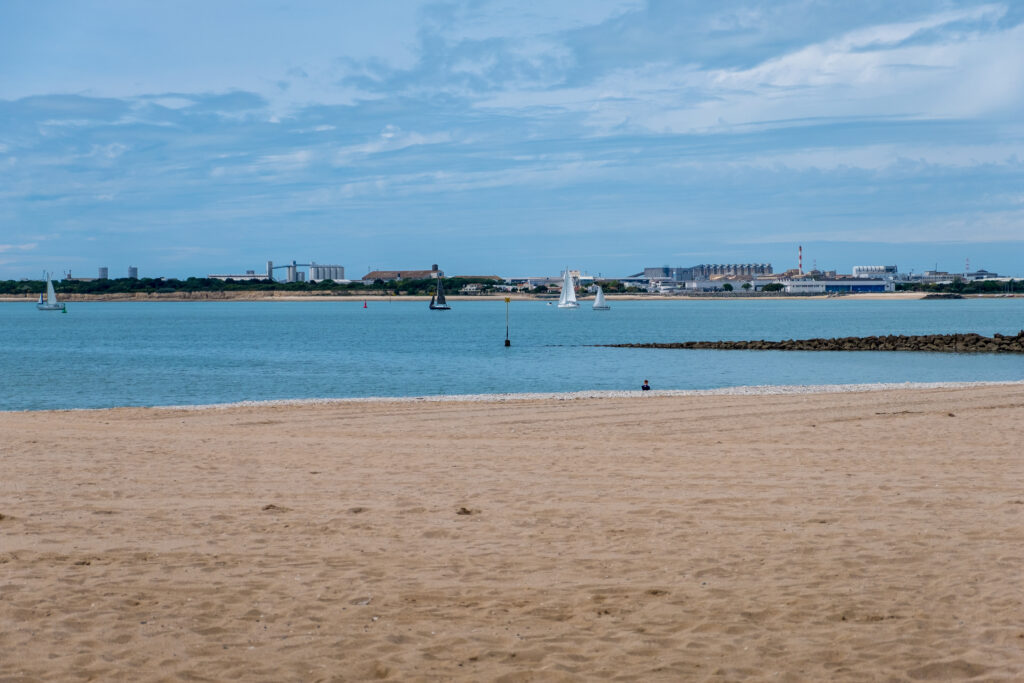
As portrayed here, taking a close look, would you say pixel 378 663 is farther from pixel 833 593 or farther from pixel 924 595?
pixel 924 595

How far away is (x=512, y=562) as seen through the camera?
9359mm

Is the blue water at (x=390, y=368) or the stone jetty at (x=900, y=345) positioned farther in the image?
the stone jetty at (x=900, y=345)

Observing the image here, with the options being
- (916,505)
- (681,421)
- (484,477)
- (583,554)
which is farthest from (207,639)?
(681,421)

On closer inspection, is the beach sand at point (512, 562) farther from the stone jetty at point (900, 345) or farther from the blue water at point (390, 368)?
the stone jetty at point (900, 345)

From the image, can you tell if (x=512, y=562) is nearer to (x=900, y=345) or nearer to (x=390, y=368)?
(x=390, y=368)

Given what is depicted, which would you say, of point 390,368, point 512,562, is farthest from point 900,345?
point 512,562

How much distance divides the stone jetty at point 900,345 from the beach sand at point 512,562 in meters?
51.4

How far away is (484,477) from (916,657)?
7.74 meters

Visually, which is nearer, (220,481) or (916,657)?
(916,657)

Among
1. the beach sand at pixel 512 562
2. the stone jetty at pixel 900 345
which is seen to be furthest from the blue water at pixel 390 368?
the beach sand at pixel 512 562

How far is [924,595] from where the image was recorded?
826cm

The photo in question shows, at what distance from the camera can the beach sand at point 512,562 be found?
701 centimetres

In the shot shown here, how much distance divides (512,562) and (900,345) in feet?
207

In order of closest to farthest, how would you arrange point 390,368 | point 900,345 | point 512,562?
point 512,562 → point 390,368 → point 900,345
